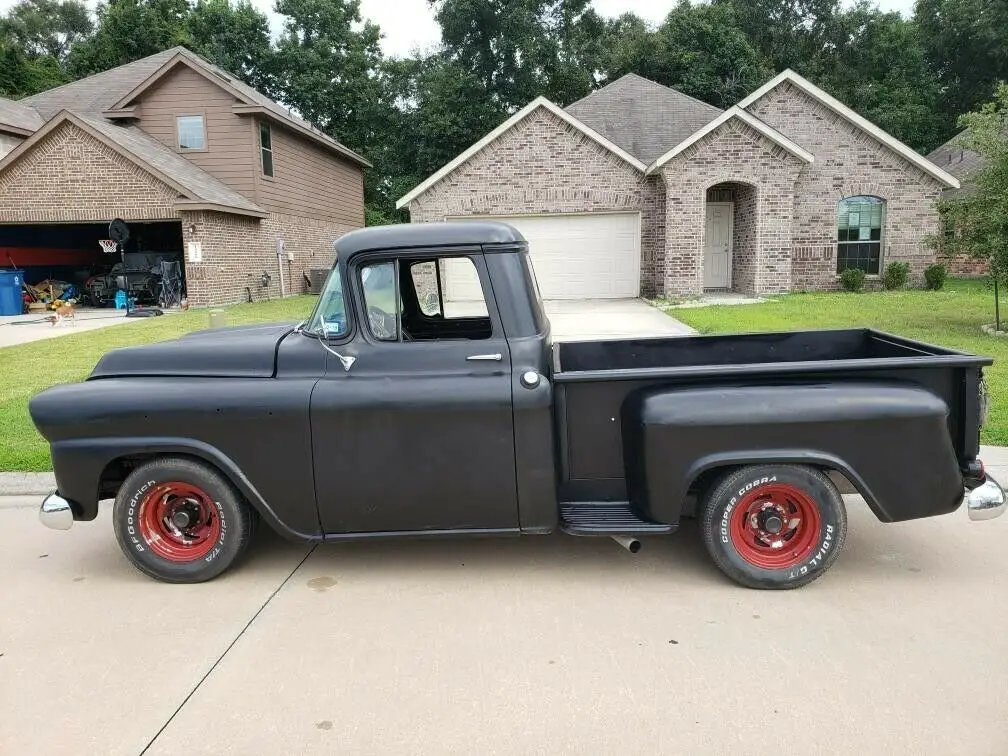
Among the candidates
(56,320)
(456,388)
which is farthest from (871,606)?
(56,320)

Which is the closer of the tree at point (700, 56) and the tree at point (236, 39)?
the tree at point (236, 39)

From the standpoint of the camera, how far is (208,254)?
67.4ft

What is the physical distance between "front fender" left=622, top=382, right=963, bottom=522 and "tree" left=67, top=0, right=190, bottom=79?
44.5 meters

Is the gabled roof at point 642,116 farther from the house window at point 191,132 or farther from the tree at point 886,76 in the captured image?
the tree at point 886,76

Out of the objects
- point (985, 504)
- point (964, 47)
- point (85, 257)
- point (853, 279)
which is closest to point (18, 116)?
point (85, 257)

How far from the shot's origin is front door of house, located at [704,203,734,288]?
833 inches

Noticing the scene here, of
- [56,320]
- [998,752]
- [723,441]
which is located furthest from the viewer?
[56,320]

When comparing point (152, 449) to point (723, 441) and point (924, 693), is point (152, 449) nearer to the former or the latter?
point (723, 441)

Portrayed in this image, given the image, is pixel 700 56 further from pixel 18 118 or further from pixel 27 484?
pixel 27 484

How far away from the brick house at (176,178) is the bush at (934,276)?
18.4m

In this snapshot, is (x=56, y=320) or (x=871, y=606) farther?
(x=56, y=320)

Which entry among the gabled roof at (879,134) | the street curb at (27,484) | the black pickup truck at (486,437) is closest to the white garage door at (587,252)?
the gabled roof at (879,134)

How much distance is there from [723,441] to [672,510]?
16.9 inches

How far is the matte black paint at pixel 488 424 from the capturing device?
12.2ft
